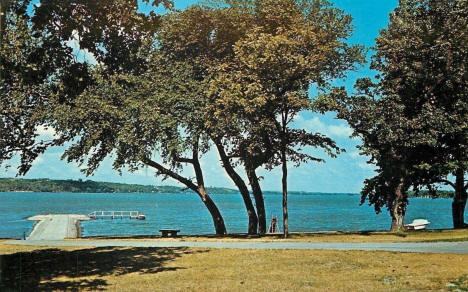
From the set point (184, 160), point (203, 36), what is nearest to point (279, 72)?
point (203, 36)

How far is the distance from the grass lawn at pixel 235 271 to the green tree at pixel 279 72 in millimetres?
10778

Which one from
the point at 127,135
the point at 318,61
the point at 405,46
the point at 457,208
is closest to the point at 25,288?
the point at 127,135

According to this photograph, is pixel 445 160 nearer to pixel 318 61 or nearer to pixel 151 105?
pixel 318 61

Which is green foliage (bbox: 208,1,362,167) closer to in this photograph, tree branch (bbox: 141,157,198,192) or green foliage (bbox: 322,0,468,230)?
green foliage (bbox: 322,0,468,230)

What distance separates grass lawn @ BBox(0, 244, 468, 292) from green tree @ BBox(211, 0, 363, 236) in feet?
35.4

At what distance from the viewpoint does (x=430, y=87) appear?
31156 mm

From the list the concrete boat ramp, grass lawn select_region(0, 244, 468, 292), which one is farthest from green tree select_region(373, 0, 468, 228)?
the concrete boat ramp

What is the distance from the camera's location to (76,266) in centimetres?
1653

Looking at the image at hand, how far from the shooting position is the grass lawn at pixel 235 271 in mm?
12648

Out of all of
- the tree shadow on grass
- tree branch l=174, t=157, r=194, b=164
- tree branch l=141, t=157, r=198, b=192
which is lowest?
the tree shadow on grass

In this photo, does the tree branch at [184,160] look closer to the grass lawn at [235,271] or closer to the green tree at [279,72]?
the green tree at [279,72]

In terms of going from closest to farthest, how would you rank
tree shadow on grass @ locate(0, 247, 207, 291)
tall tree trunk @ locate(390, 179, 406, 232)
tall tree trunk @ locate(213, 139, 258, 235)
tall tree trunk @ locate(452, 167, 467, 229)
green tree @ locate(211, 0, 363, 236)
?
tree shadow on grass @ locate(0, 247, 207, 291) → green tree @ locate(211, 0, 363, 236) → tall tree trunk @ locate(390, 179, 406, 232) → tall tree trunk @ locate(213, 139, 258, 235) → tall tree trunk @ locate(452, 167, 467, 229)

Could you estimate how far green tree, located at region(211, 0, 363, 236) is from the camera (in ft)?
90.1

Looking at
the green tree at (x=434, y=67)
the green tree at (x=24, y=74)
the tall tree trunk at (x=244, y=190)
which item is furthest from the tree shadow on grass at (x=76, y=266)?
the green tree at (x=434, y=67)
